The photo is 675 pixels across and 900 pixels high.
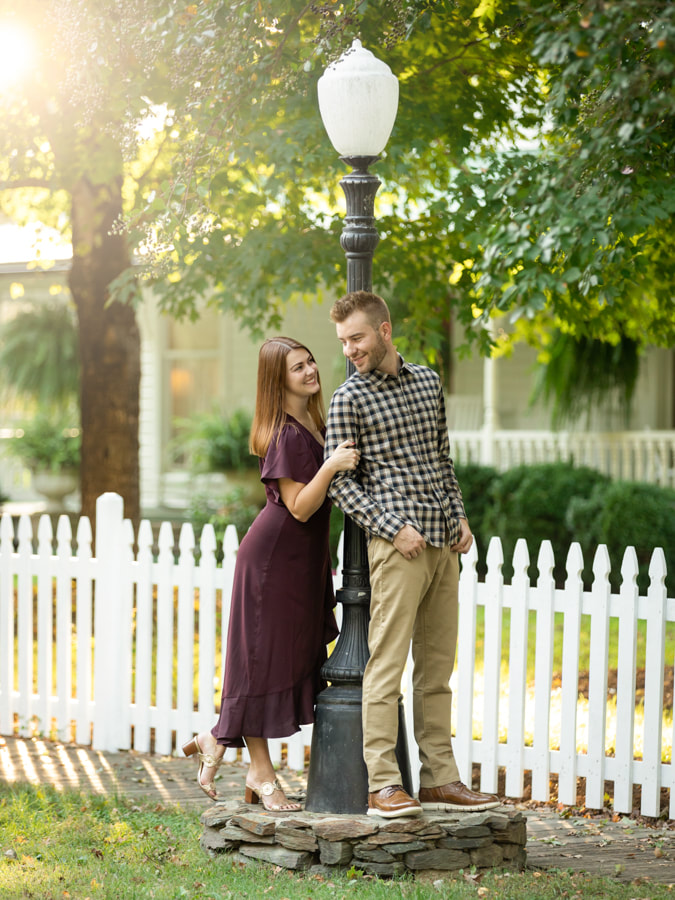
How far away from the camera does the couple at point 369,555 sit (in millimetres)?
4227

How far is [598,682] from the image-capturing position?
528 cm

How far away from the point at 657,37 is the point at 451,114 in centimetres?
351

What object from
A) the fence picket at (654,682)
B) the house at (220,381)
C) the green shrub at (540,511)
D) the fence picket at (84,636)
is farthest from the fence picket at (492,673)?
the house at (220,381)

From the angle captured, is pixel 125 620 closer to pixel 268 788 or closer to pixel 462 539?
pixel 268 788

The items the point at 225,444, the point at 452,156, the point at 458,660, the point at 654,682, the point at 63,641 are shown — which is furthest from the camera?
the point at 225,444

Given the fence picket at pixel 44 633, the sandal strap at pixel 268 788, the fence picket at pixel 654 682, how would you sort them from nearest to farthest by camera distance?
1. the sandal strap at pixel 268 788
2. the fence picket at pixel 654 682
3. the fence picket at pixel 44 633

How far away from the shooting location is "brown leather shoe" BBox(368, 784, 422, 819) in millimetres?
4188

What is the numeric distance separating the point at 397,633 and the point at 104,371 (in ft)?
20.0

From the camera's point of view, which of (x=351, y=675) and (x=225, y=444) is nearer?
(x=351, y=675)

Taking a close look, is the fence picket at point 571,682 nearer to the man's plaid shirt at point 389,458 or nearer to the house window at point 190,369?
the man's plaid shirt at point 389,458

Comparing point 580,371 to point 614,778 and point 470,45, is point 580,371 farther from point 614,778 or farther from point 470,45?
point 614,778

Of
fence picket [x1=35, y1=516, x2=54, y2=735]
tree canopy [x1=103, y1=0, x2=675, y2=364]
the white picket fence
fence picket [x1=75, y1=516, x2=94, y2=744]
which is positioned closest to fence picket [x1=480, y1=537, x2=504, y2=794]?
the white picket fence

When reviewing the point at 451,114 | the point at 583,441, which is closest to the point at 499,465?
the point at 583,441

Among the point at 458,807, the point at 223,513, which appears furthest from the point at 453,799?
A: the point at 223,513
